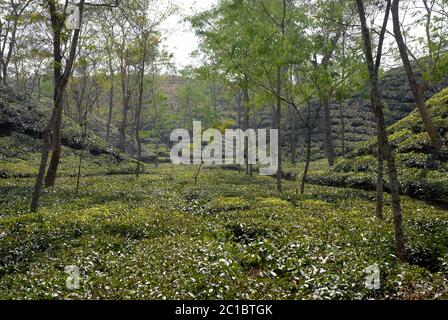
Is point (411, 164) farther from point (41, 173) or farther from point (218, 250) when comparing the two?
point (41, 173)

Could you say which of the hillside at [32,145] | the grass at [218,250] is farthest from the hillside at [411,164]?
the hillside at [32,145]

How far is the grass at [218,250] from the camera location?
8.55m

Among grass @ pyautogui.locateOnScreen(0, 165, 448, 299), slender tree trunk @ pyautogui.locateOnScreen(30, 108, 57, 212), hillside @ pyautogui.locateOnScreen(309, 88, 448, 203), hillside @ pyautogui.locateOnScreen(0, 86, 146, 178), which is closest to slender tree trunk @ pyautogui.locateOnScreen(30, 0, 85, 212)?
slender tree trunk @ pyautogui.locateOnScreen(30, 108, 57, 212)

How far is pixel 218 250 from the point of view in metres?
11.3

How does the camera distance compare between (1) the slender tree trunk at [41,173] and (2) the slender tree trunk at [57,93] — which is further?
(2) the slender tree trunk at [57,93]

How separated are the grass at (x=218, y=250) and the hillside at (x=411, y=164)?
1.36 metres

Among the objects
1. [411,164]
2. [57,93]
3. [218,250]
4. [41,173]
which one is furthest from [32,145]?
[411,164]

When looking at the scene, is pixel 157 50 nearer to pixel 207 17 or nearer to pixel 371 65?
pixel 207 17

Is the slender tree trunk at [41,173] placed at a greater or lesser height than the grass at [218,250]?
greater

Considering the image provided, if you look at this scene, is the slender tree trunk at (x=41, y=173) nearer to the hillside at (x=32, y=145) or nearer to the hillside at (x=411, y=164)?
the hillside at (x=32, y=145)

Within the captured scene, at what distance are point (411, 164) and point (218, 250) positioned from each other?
17.0m

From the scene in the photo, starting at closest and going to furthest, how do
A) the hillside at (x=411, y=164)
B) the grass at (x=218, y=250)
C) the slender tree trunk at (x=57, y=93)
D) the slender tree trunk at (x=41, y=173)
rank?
the grass at (x=218, y=250) → the slender tree trunk at (x=41, y=173) → the slender tree trunk at (x=57, y=93) → the hillside at (x=411, y=164)

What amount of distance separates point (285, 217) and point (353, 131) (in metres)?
40.6

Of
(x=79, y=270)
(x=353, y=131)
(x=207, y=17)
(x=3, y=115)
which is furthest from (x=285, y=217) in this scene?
(x=353, y=131)
